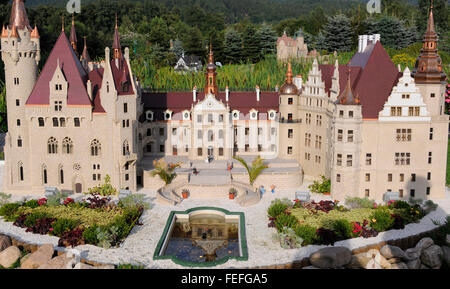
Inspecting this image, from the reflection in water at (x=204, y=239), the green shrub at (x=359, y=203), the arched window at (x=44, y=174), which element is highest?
the arched window at (x=44, y=174)

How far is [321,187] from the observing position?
47500 millimetres

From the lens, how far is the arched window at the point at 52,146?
46.7m

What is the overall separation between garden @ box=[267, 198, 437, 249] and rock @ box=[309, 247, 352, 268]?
2085 millimetres

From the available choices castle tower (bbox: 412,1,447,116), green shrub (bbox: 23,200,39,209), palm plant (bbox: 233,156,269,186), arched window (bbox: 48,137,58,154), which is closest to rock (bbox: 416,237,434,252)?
castle tower (bbox: 412,1,447,116)

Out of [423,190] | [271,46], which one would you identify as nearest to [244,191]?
[423,190]

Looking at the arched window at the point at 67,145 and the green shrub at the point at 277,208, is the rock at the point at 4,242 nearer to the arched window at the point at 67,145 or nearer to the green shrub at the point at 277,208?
the arched window at the point at 67,145

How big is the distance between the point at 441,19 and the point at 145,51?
58370mm

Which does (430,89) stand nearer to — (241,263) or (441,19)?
(241,263)

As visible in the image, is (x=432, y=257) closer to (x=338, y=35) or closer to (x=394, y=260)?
(x=394, y=260)

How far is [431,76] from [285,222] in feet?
60.3

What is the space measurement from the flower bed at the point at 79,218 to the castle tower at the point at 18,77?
6.44 m

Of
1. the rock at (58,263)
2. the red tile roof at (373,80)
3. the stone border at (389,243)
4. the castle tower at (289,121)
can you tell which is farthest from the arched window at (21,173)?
the red tile roof at (373,80)

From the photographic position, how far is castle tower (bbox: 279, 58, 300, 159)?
2064 inches

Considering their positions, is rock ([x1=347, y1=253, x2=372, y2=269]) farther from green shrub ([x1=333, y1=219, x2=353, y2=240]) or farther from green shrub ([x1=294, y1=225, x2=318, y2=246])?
green shrub ([x1=294, y1=225, x2=318, y2=246])
